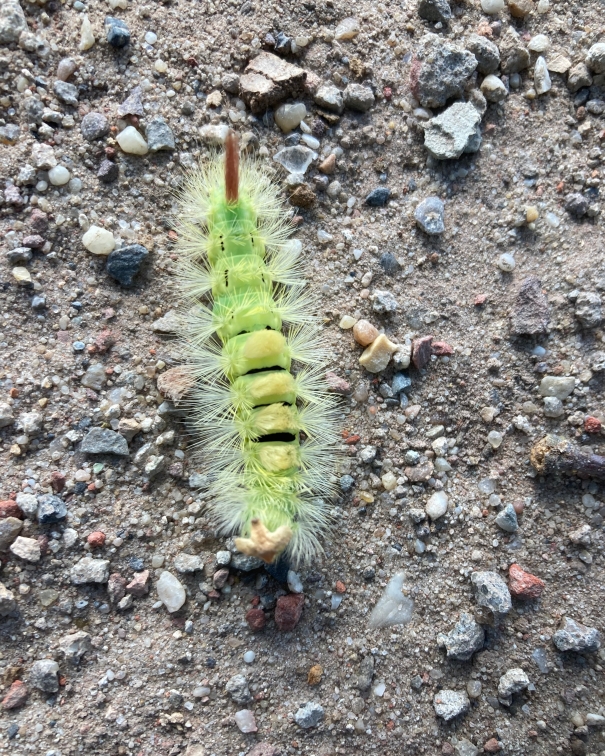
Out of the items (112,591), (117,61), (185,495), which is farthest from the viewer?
(117,61)

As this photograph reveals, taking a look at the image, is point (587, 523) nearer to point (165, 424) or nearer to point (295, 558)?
point (295, 558)

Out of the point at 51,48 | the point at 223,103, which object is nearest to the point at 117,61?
the point at 51,48

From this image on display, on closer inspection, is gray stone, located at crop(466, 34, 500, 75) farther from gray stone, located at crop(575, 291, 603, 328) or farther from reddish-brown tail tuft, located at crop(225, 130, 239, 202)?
reddish-brown tail tuft, located at crop(225, 130, 239, 202)

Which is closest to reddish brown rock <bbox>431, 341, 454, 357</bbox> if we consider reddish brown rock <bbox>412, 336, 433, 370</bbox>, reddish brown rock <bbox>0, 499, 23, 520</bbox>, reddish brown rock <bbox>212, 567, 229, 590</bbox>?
reddish brown rock <bbox>412, 336, 433, 370</bbox>

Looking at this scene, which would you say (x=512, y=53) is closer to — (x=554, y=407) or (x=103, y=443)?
(x=554, y=407)

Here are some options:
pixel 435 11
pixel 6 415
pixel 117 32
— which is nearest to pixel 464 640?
pixel 6 415

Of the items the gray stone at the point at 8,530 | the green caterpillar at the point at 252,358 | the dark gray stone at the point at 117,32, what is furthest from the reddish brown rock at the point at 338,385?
the dark gray stone at the point at 117,32
